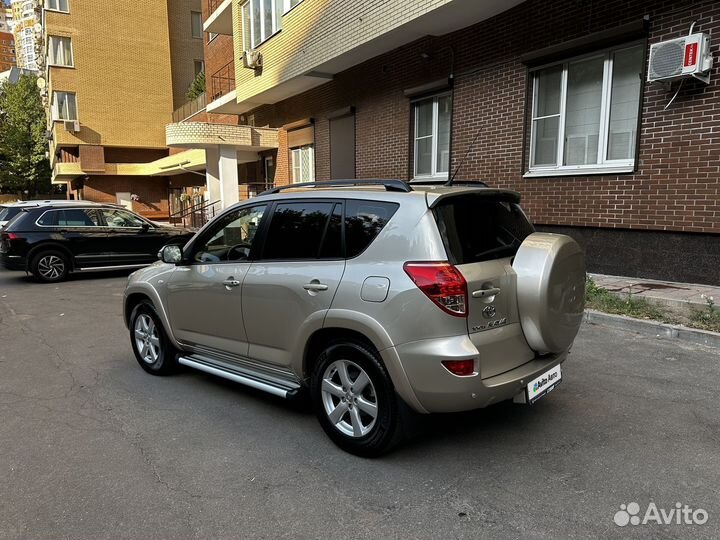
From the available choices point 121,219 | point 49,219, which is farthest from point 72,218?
point 121,219

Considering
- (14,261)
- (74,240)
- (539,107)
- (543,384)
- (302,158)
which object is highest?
(539,107)

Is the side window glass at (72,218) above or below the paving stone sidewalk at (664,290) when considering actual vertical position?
above

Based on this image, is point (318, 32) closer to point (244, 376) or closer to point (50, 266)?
point (50, 266)

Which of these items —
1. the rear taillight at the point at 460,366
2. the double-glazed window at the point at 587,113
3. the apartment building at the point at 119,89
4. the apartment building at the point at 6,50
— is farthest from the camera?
the apartment building at the point at 6,50

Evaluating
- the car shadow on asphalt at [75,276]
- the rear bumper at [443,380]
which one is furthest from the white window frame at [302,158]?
the rear bumper at [443,380]

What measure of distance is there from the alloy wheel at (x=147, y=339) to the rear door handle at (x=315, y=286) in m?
2.28

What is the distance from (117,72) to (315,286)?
39.8 m

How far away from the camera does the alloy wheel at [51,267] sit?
1118cm

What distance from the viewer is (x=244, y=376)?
13.6 ft

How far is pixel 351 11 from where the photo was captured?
1187 centimetres

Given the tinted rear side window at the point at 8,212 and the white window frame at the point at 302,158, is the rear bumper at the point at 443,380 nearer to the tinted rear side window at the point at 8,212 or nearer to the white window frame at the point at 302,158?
the white window frame at the point at 302,158

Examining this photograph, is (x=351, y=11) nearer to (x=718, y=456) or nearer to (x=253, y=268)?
(x=253, y=268)

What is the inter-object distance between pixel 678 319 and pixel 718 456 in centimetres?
318

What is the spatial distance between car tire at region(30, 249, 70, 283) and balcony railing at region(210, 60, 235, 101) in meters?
14.6
